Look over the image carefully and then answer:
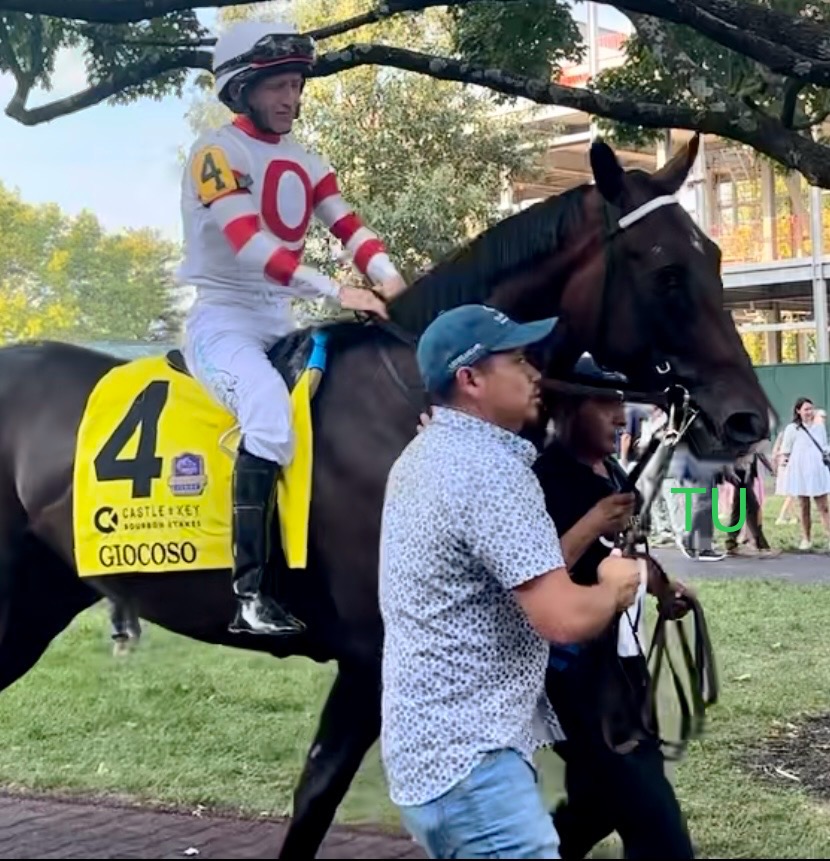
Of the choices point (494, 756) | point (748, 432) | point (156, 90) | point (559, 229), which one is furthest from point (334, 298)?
point (156, 90)

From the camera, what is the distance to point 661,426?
434 cm

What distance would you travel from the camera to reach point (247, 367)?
467 cm

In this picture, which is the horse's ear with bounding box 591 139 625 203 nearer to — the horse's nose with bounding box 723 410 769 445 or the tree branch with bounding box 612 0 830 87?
the horse's nose with bounding box 723 410 769 445

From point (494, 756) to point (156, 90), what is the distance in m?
5.36

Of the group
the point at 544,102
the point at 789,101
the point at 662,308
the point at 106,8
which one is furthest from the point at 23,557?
the point at 789,101

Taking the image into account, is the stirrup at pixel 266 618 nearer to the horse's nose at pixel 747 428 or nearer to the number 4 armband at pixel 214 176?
the number 4 armband at pixel 214 176

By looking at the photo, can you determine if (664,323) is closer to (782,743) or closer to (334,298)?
(334,298)

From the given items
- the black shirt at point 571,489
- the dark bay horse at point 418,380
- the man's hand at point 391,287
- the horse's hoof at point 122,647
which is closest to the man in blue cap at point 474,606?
the black shirt at point 571,489

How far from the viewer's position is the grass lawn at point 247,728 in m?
5.90

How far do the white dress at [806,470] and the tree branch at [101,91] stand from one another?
12127mm

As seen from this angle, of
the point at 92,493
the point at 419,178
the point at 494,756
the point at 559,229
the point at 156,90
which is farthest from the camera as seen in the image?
the point at 419,178

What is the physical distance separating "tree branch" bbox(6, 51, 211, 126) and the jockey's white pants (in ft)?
6.34

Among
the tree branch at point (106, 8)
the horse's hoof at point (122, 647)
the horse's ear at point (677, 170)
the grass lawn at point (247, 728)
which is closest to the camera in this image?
the horse's ear at point (677, 170)

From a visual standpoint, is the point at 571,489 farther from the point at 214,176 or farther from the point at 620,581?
the point at 214,176
